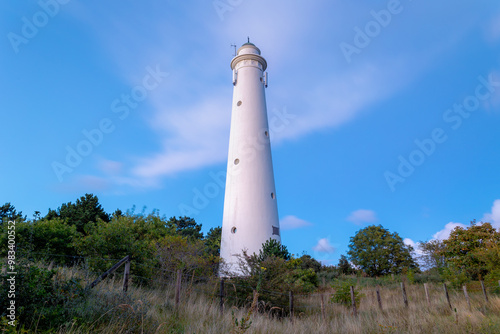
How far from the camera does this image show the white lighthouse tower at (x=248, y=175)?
1561 centimetres

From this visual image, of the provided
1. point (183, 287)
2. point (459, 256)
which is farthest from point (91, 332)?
point (459, 256)

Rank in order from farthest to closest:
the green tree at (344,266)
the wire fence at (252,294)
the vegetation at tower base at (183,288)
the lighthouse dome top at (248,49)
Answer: the green tree at (344,266) < the lighthouse dome top at (248,49) < the wire fence at (252,294) < the vegetation at tower base at (183,288)

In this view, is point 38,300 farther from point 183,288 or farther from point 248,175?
point 248,175

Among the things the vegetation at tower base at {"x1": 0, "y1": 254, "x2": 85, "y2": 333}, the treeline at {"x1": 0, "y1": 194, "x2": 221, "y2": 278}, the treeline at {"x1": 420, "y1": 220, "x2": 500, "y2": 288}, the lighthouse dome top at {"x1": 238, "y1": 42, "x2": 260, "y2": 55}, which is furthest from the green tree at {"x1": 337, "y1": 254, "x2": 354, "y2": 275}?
the vegetation at tower base at {"x1": 0, "y1": 254, "x2": 85, "y2": 333}

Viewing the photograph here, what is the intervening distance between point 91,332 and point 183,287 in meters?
4.55

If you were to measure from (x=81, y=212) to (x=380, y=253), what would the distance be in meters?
20.5

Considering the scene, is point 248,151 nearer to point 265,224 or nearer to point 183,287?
point 265,224

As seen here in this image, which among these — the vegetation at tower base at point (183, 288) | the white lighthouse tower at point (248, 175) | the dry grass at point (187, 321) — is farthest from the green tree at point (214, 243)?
the dry grass at point (187, 321)

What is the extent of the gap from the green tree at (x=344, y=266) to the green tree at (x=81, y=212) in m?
17.8

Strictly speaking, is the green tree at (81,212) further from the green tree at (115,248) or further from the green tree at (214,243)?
the green tree at (115,248)

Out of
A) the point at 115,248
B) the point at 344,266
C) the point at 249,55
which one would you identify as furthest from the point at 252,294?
the point at 344,266

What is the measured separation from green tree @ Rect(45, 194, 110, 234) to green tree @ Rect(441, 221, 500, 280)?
66.9 ft

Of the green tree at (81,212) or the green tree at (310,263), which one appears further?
the green tree at (310,263)

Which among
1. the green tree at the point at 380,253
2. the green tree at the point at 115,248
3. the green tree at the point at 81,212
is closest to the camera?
the green tree at the point at 115,248
